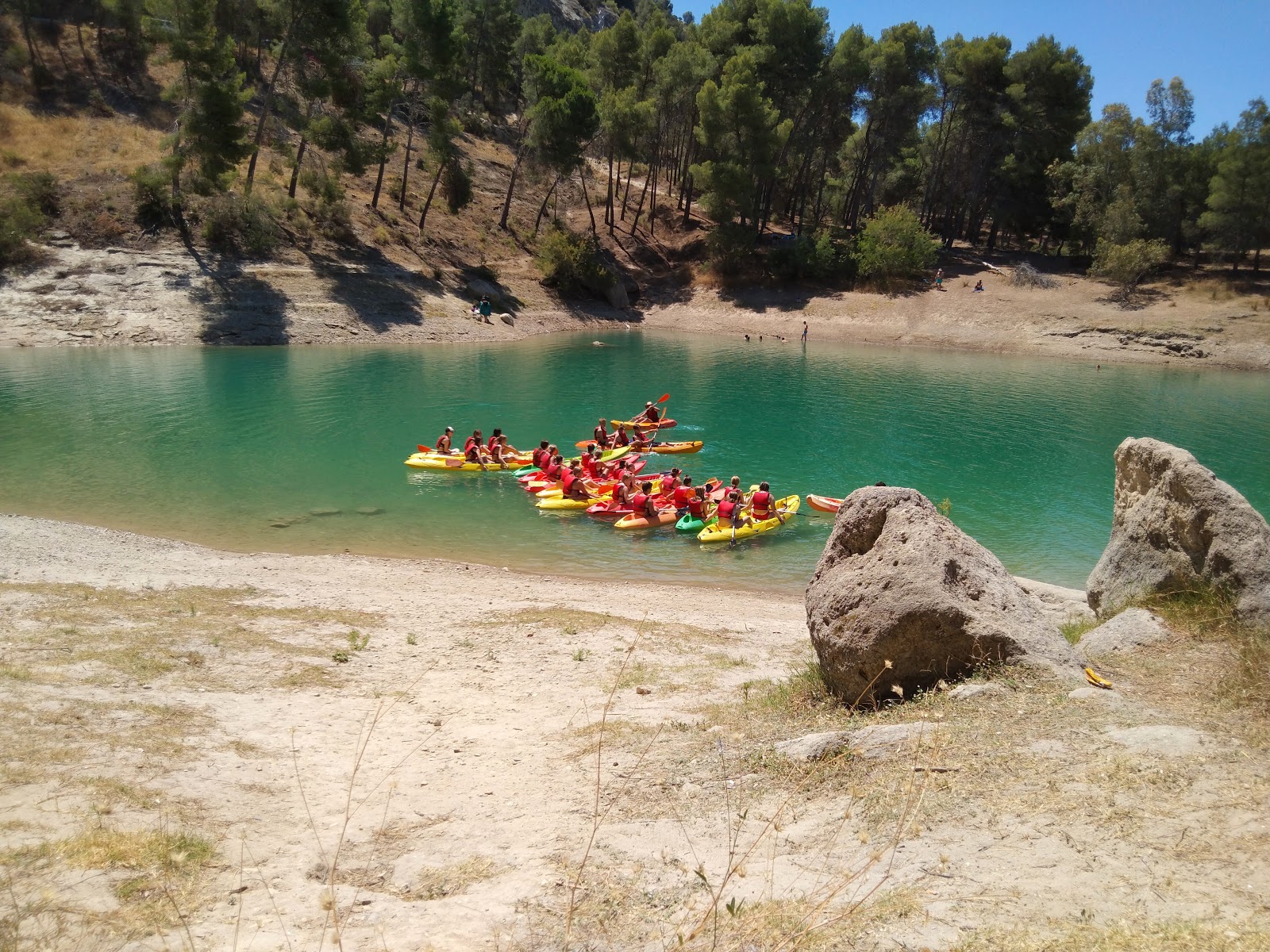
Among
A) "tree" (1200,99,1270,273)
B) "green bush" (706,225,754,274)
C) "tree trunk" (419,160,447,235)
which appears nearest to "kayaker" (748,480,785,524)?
"tree trunk" (419,160,447,235)

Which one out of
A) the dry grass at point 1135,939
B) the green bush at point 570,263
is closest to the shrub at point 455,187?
the green bush at point 570,263

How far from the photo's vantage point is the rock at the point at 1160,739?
537 cm

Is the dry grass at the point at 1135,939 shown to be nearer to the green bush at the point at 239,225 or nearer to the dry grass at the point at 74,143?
the green bush at the point at 239,225

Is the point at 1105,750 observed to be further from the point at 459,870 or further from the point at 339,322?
the point at 339,322

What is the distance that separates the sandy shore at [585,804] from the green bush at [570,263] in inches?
1989

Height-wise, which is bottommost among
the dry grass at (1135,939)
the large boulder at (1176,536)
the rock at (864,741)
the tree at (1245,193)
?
A: the rock at (864,741)

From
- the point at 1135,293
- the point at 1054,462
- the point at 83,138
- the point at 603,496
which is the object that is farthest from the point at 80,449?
the point at 1135,293

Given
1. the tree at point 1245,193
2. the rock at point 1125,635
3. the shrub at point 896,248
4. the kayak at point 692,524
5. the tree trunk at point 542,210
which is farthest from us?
the tree trunk at point 542,210

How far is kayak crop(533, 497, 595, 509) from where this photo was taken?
21.0 meters

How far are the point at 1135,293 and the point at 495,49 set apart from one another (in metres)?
58.4

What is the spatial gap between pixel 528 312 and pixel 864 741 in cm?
5109

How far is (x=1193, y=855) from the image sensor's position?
434 cm

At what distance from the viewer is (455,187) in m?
58.1

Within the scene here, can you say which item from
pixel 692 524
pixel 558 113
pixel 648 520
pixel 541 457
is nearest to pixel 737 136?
pixel 558 113
